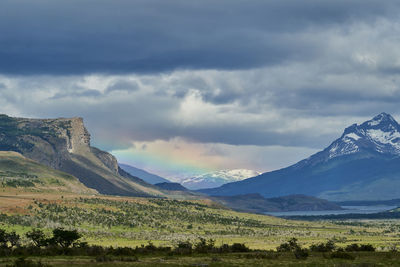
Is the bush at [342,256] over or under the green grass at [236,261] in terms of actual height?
over

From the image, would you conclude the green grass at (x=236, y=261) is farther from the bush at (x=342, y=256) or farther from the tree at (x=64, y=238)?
the tree at (x=64, y=238)

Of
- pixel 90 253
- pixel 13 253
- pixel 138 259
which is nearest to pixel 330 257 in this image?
pixel 138 259

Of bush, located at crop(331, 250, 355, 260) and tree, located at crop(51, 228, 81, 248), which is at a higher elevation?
tree, located at crop(51, 228, 81, 248)

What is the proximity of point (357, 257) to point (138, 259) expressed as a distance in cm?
3869

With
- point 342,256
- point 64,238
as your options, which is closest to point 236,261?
point 342,256

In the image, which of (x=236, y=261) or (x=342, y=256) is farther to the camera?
(x=342, y=256)

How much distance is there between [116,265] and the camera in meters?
94.5

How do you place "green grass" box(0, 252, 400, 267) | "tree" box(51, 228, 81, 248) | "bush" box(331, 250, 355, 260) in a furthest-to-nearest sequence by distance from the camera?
"tree" box(51, 228, 81, 248)
"bush" box(331, 250, 355, 260)
"green grass" box(0, 252, 400, 267)

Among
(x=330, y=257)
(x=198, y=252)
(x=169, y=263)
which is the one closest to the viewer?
(x=169, y=263)

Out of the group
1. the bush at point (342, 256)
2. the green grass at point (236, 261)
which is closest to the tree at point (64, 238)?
the green grass at point (236, 261)

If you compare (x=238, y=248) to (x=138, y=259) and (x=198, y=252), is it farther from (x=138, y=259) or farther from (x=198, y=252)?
(x=138, y=259)

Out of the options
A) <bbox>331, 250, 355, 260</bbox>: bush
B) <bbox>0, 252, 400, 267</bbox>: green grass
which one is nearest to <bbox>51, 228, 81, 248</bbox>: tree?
<bbox>0, 252, 400, 267</bbox>: green grass

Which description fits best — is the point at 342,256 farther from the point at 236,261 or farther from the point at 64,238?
the point at 64,238

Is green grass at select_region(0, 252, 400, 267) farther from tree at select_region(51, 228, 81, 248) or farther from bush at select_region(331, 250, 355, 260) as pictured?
tree at select_region(51, 228, 81, 248)
